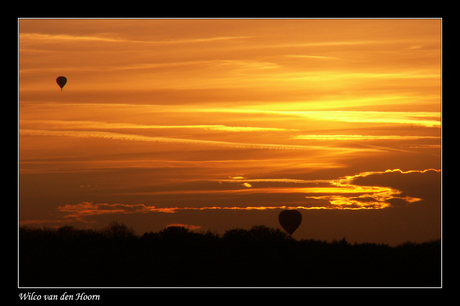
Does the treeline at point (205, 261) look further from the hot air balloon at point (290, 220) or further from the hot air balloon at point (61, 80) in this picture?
the hot air balloon at point (61, 80)

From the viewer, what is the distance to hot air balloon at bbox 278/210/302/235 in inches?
3167

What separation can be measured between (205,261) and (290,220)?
2306 centimetres

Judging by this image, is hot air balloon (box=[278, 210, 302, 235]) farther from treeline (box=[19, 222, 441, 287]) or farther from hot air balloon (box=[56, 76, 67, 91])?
hot air balloon (box=[56, 76, 67, 91])

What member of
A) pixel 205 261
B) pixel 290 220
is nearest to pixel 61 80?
pixel 205 261

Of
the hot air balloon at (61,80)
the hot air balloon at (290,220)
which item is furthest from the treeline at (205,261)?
the hot air balloon at (61,80)

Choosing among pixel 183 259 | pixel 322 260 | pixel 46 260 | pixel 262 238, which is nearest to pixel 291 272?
pixel 322 260

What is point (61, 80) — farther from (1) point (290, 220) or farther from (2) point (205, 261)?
(1) point (290, 220)

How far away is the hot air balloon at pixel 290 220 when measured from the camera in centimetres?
8044

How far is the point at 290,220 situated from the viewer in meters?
81.2

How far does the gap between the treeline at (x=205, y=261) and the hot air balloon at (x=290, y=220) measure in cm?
1003

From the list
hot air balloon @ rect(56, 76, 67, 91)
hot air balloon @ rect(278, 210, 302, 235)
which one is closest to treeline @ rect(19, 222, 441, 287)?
hot air balloon @ rect(278, 210, 302, 235)

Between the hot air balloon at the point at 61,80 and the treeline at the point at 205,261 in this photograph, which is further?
the hot air balloon at the point at 61,80

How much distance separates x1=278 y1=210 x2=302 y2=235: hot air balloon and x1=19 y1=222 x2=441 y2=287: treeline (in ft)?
32.9

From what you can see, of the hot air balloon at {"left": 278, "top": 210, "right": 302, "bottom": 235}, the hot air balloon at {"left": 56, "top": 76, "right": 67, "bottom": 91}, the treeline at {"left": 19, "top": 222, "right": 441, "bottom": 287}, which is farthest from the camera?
the hot air balloon at {"left": 278, "top": 210, "right": 302, "bottom": 235}
